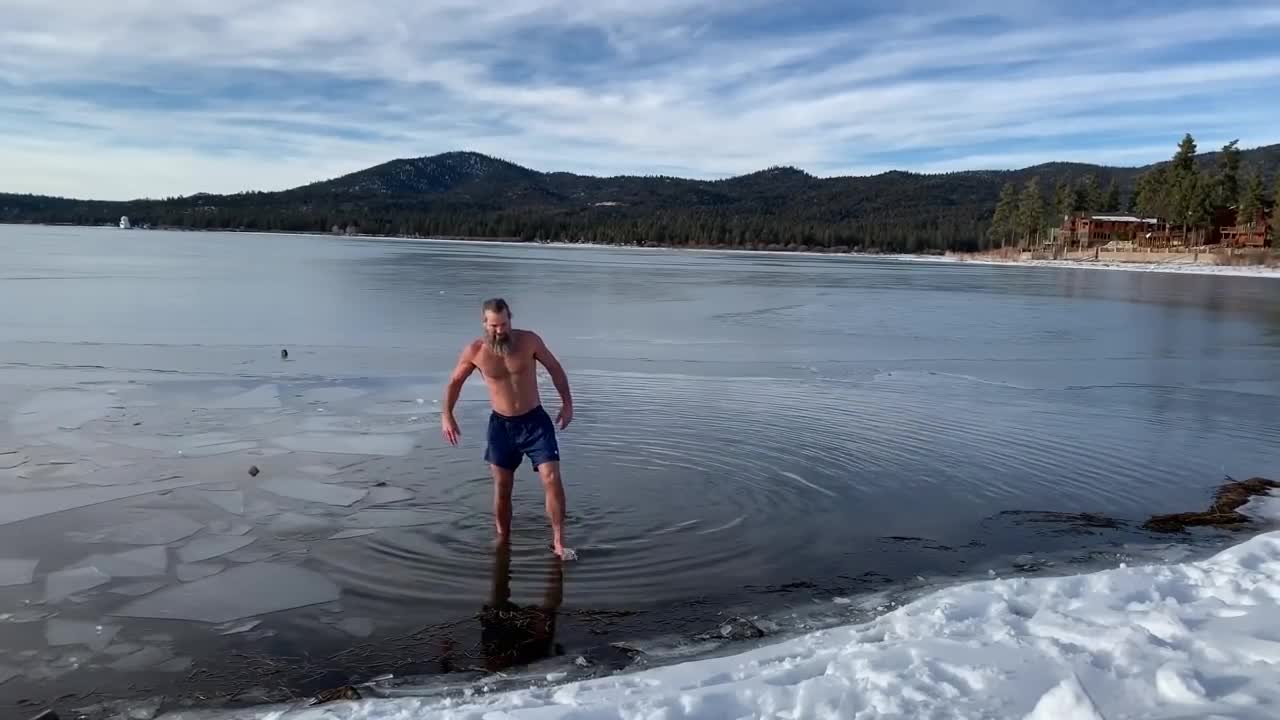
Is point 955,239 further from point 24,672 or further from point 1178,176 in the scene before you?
point 24,672

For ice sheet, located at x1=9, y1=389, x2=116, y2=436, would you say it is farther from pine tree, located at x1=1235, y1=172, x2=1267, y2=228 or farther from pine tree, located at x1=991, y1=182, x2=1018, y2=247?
pine tree, located at x1=991, y1=182, x2=1018, y2=247

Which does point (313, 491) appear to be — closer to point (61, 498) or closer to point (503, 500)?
point (61, 498)

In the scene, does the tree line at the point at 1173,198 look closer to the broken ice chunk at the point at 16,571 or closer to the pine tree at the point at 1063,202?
the pine tree at the point at 1063,202

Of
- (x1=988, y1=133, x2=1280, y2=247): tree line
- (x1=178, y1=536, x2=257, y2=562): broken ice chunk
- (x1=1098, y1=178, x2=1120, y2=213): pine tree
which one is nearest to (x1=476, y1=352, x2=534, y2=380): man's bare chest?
(x1=178, y1=536, x2=257, y2=562): broken ice chunk

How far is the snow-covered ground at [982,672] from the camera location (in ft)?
12.7

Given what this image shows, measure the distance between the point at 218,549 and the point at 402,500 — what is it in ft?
4.73

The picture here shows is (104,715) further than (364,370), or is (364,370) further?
(364,370)

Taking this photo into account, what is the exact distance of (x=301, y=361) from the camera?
47.1 feet

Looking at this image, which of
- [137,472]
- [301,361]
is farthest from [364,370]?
[137,472]

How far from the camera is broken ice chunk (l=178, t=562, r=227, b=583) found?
5.66 metres

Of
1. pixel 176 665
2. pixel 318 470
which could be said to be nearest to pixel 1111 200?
pixel 318 470

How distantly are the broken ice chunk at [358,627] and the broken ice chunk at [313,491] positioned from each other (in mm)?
2148

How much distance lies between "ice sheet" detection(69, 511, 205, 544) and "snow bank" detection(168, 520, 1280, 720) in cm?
265

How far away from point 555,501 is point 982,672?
2804 millimetres
